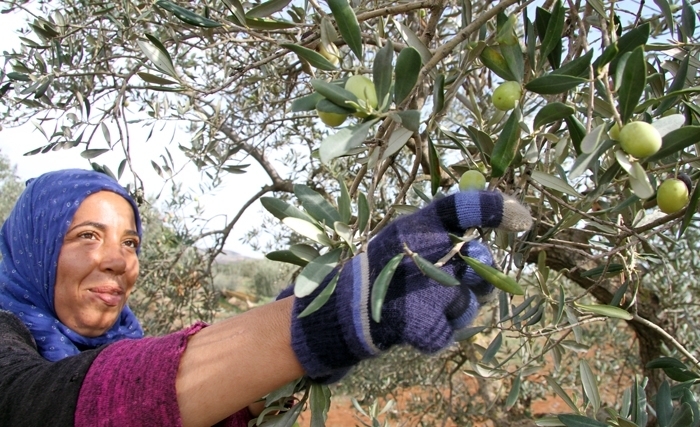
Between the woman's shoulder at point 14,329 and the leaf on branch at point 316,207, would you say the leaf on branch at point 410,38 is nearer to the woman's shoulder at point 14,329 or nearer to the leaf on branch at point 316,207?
the leaf on branch at point 316,207

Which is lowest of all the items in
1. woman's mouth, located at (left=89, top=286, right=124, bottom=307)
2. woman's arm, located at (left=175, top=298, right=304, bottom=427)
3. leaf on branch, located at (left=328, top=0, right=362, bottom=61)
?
woman's arm, located at (left=175, top=298, right=304, bottom=427)

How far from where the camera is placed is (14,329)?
150 centimetres

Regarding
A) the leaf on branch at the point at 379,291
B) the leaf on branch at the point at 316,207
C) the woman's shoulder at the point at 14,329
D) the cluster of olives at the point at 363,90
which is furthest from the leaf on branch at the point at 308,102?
the woman's shoulder at the point at 14,329

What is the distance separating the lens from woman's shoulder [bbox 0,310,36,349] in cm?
141

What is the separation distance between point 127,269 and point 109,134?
19.1 inches

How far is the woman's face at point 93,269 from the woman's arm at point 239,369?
71cm

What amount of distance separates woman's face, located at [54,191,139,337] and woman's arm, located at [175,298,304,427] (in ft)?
2.35

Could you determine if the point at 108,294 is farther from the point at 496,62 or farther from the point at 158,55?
the point at 496,62

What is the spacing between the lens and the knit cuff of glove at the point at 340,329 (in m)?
1.01

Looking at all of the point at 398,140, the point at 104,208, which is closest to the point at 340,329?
the point at 398,140

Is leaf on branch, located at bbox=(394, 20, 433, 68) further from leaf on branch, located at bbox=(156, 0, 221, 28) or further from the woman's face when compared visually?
the woman's face

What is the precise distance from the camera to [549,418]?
1.33 metres

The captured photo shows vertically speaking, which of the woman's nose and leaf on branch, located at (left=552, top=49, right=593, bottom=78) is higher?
leaf on branch, located at (left=552, top=49, right=593, bottom=78)

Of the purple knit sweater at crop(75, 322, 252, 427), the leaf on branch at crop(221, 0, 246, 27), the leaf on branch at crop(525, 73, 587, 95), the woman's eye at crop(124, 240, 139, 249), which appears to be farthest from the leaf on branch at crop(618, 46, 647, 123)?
the woman's eye at crop(124, 240, 139, 249)
